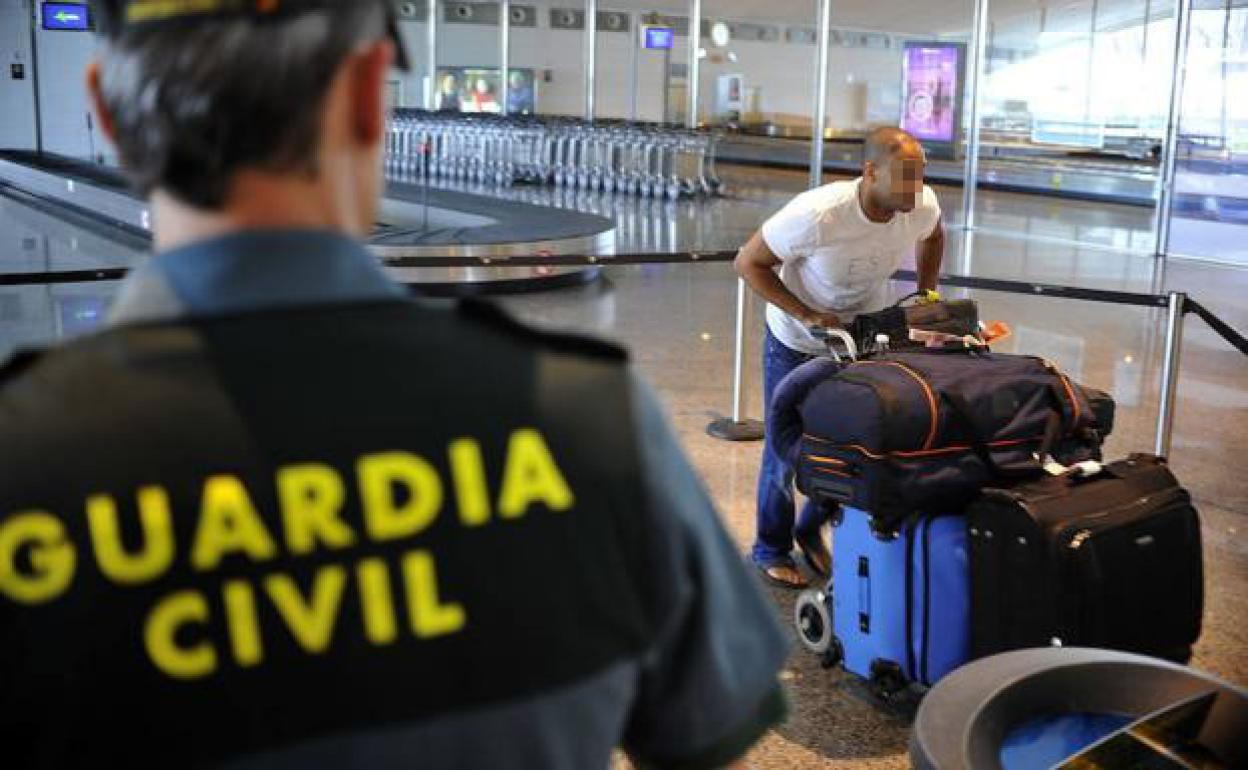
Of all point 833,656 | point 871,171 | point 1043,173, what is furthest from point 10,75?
point 833,656

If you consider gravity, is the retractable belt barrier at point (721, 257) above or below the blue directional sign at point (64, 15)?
below

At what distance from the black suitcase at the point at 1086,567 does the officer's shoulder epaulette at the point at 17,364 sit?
2.43 meters

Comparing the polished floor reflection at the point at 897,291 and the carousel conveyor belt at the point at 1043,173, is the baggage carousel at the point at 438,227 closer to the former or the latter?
the polished floor reflection at the point at 897,291

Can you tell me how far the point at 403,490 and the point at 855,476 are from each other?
2.39 metres

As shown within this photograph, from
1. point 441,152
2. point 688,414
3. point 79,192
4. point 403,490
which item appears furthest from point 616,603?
point 441,152

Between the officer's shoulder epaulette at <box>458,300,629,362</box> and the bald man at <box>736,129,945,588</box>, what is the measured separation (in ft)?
9.42

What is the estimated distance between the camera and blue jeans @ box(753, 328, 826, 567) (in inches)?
163

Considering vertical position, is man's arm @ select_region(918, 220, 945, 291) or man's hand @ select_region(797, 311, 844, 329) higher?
man's arm @ select_region(918, 220, 945, 291)

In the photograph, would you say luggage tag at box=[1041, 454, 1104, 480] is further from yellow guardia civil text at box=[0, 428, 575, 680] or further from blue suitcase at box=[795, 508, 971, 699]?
yellow guardia civil text at box=[0, 428, 575, 680]

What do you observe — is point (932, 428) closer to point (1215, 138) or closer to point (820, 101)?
point (1215, 138)

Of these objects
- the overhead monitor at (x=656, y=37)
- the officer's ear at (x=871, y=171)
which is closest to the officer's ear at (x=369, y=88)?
the officer's ear at (x=871, y=171)

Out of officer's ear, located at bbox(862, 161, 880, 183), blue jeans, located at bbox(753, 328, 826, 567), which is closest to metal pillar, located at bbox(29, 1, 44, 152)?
blue jeans, located at bbox(753, 328, 826, 567)

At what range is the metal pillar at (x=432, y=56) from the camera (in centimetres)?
2788

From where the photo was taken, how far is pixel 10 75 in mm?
27594
